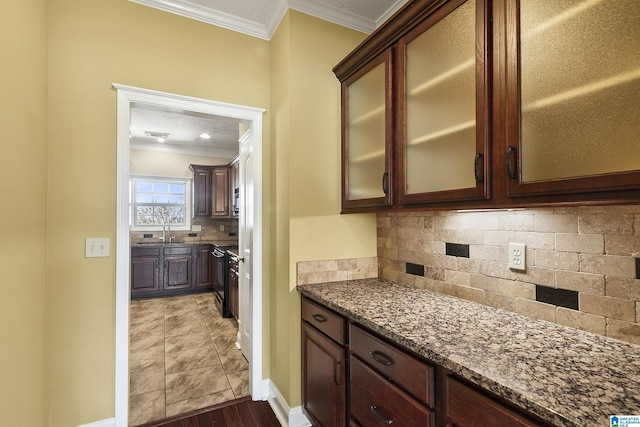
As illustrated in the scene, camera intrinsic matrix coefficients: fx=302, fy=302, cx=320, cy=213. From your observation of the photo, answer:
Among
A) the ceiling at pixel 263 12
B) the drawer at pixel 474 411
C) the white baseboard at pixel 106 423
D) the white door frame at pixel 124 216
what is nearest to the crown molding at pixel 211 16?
the ceiling at pixel 263 12

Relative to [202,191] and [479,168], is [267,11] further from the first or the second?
[202,191]

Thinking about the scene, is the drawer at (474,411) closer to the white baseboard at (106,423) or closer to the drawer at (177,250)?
the white baseboard at (106,423)

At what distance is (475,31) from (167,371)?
326 cm

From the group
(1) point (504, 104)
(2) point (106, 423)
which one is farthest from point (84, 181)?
(1) point (504, 104)

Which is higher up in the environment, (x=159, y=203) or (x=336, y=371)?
(x=159, y=203)

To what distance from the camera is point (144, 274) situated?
507cm

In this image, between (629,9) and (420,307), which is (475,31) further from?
(420,307)

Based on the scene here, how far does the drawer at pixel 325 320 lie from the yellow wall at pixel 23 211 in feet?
4.44

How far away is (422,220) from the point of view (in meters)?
1.89

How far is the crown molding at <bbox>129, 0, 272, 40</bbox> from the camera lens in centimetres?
199

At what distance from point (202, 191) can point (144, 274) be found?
5.73 feet

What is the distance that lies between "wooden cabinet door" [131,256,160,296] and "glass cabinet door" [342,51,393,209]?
438 centimetres

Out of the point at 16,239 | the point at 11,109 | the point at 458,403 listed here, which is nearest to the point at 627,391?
the point at 458,403

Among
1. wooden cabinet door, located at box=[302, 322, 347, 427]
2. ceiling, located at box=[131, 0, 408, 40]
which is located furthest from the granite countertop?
ceiling, located at box=[131, 0, 408, 40]
